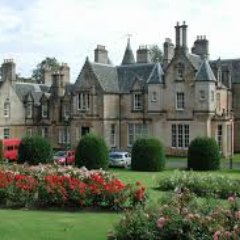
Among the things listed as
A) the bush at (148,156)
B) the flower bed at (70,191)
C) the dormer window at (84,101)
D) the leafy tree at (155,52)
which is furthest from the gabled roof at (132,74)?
the leafy tree at (155,52)

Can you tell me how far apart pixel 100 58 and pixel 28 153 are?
73.6 feet

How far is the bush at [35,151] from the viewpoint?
143 ft

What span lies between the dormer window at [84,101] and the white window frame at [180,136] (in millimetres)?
9648

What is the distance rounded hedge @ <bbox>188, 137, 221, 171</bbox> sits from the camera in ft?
136

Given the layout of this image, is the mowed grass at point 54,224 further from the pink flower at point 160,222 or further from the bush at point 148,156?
the bush at point 148,156

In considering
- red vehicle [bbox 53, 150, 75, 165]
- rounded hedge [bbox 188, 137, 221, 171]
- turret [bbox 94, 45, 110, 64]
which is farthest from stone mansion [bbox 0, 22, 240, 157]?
red vehicle [bbox 53, 150, 75, 165]

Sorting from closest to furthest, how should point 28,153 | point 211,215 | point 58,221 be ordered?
point 211,215
point 58,221
point 28,153

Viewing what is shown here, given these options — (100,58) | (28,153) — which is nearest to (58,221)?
(28,153)

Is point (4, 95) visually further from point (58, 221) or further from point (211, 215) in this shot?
point (211, 215)

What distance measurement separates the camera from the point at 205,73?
170 feet

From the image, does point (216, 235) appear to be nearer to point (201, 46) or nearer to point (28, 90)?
point (201, 46)

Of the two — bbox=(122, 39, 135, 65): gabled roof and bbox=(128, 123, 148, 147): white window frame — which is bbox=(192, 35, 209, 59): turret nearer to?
bbox=(128, 123, 148, 147): white window frame

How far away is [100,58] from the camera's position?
6328cm

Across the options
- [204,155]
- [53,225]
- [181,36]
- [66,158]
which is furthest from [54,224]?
[181,36]
